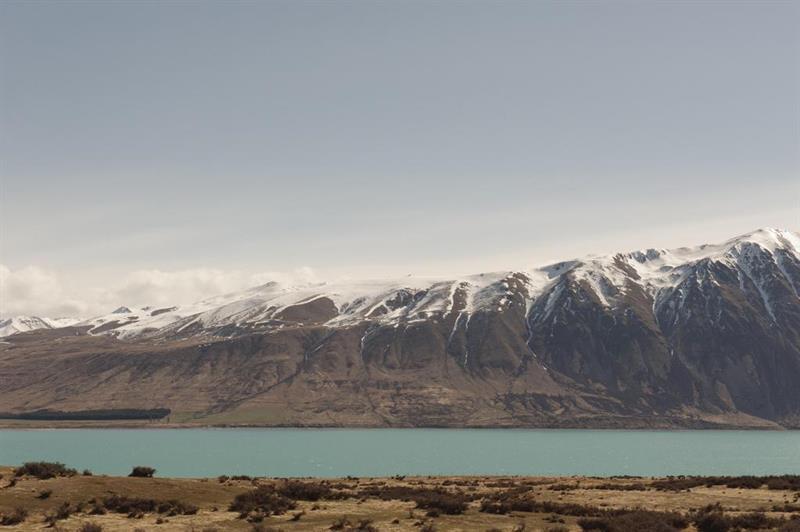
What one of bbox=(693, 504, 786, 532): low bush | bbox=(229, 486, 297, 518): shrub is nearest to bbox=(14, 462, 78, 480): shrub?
bbox=(229, 486, 297, 518): shrub

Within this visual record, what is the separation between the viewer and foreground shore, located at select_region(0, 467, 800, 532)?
1742 inches

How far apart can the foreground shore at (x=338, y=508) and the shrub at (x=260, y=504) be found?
0.07 meters

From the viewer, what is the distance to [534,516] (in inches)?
2029

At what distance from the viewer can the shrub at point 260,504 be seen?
49.6m

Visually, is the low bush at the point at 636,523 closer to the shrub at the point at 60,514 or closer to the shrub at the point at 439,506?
the shrub at the point at 439,506

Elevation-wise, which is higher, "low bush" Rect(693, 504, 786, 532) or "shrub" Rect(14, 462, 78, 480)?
"shrub" Rect(14, 462, 78, 480)

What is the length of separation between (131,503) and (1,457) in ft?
552

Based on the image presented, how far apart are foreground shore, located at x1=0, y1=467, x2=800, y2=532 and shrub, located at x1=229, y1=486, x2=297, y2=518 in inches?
2.7

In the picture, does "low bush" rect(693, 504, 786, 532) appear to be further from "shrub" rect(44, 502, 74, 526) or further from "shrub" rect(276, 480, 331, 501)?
"shrub" rect(44, 502, 74, 526)

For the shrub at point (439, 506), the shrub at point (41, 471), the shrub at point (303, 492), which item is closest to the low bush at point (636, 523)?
the shrub at point (439, 506)

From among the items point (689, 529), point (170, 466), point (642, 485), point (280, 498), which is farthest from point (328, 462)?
point (689, 529)

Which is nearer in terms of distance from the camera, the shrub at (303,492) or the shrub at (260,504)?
the shrub at (260,504)

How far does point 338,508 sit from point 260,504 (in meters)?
5.07

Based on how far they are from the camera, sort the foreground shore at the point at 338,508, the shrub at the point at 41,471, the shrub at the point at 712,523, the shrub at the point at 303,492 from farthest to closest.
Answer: the shrub at the point at 303,492 → the shrub at the point at 41,471 → the shrub at the point at 712,523 → the foreground shore at the point at 338,508
